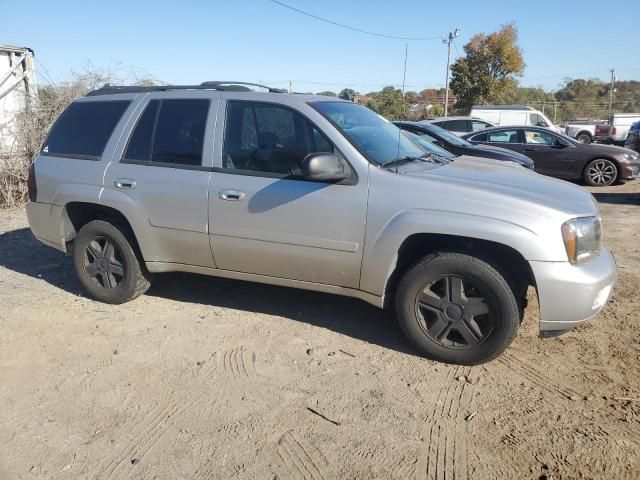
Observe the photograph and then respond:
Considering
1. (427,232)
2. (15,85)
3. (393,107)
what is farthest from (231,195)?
(15,85)

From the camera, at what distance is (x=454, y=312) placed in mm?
3650

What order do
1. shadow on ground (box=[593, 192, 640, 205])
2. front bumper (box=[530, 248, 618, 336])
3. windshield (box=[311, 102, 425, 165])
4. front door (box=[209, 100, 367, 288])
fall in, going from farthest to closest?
1. shadow on ground (box=[593, 192, 640, 205])
2. windshield (box=[311, 102, 425, 165])
3. front door (box=[209, 100, 367, 288])
4. front bumper (box=[530, 248, 618, 336])

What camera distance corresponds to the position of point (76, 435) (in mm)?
3031

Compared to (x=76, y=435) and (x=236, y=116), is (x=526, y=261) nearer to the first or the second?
(x=236, y=116)

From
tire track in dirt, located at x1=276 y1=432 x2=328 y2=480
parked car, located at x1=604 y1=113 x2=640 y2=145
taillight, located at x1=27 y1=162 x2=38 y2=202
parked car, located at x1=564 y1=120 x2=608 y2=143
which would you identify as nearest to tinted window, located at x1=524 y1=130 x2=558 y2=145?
taillight, located at x1=27 y1=162 x2=38 y2=202

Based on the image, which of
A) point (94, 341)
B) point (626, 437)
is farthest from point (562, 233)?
point (94, 341)

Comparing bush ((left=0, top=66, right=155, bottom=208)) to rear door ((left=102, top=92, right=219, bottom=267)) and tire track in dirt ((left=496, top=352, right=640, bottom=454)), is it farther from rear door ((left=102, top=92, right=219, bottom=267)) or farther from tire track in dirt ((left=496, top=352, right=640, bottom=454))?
tire track in dirt ((left=496, top=352, right=640, bottom=454))

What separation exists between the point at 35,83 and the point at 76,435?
9096 millimetres

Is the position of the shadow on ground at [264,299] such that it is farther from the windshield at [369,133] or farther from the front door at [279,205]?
the windshield at [369,133]

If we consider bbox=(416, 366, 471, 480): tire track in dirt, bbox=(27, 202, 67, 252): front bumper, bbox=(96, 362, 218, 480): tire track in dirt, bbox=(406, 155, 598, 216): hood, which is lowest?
bbox=(96, 362, 218, 480): tire track in dirt

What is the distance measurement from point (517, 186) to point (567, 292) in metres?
0.80

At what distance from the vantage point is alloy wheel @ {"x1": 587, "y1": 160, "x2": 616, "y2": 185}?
12070mm

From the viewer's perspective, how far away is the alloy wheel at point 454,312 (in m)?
3.61

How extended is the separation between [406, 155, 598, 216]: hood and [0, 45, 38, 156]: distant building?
8.22 meters
